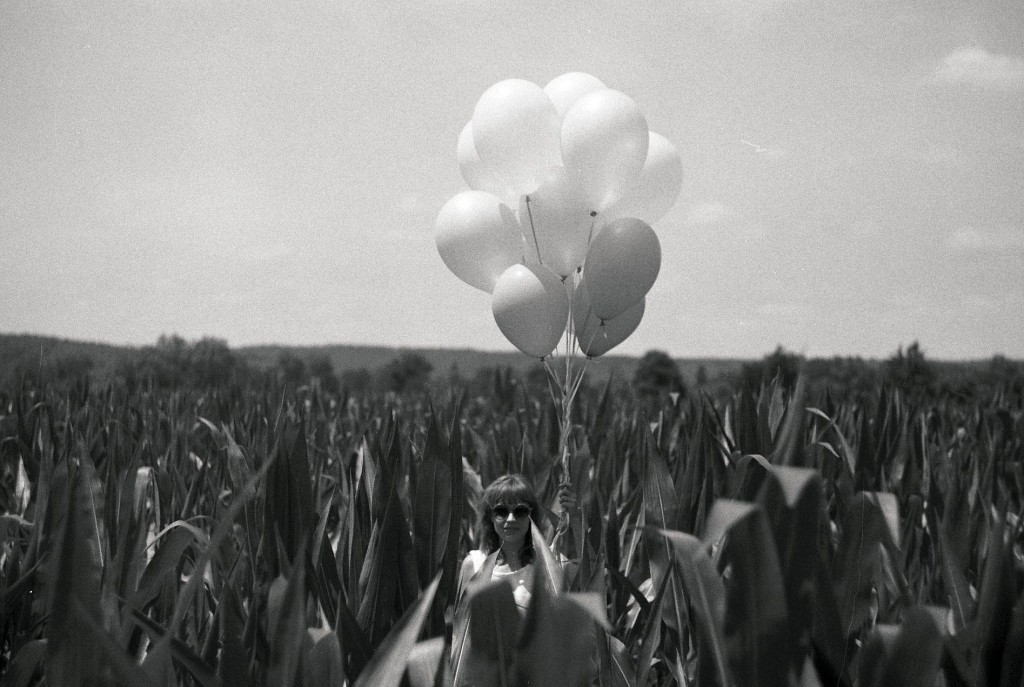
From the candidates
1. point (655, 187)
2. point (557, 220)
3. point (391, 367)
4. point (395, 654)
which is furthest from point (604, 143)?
point (391, 367)

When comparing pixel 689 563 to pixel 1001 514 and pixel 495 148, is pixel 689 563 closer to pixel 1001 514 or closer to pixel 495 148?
pixel 1001 514

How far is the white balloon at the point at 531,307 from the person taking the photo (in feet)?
9.99

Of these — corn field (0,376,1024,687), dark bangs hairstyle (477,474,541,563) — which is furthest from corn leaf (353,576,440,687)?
dark bangs hairstyle (477,474,541,563)

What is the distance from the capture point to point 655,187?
A: 11.3 feet

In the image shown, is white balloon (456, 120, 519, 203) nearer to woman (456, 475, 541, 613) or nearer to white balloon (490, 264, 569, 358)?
white balloon (490, 264, 569, 358)

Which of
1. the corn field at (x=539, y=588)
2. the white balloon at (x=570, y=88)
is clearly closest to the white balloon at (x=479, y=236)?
the white balloon at (x=570, y=88)

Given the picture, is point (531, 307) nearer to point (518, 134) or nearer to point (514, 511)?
point (518, 134)

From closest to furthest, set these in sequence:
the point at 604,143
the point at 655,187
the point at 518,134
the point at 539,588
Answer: the point at 539,588 → the point at 604,143 → the point at 518,134 → the point at 655,187

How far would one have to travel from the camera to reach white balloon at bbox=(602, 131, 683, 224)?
3391 millimetres

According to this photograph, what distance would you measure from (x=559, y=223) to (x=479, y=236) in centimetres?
30

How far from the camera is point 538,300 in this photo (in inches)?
120

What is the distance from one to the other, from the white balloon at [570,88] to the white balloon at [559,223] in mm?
499

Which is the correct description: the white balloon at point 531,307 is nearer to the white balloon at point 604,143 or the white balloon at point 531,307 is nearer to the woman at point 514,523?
the white balloon at point 604,143

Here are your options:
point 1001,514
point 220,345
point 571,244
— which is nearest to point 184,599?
point 1001,514
